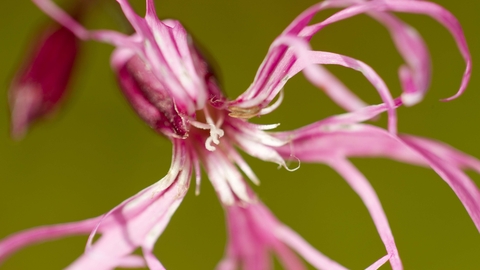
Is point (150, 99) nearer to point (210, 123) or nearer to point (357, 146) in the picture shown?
point (210, 123)

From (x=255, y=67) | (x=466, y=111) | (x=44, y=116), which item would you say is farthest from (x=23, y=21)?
(x=466, y=111)

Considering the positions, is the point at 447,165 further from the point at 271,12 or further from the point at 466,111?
the point at 271,12

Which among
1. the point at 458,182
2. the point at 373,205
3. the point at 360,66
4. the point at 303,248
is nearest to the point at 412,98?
the point at 360,66

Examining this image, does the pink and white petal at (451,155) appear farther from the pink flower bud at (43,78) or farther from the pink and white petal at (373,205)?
the pink flower bud at (43,78)

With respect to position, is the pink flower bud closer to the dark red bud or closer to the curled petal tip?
the dark red bud

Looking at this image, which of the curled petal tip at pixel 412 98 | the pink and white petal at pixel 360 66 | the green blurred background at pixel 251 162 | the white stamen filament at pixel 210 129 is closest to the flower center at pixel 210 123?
the white stamen filament at pixel 210 129
